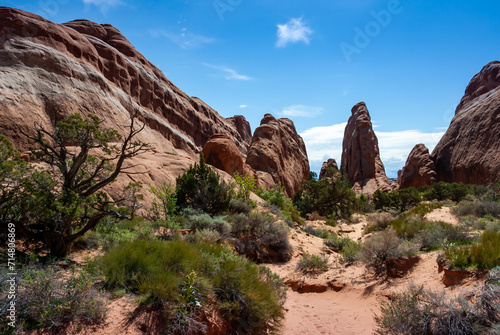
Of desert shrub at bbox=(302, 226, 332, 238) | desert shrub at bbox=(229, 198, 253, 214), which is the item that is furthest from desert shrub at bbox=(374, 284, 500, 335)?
desert shrub at bbox=(302, 226, 332, 238)

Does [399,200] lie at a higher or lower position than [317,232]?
higher

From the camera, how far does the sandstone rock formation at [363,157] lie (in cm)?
5169

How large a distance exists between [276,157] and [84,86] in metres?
20.9

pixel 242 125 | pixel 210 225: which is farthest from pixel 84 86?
pixel 242 125

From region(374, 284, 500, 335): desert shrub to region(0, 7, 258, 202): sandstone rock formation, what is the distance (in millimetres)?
5523

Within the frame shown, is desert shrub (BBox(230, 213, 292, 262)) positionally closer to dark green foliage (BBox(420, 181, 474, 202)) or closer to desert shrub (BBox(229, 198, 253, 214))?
desert shrub (BBox(229, 198, 253, 214))

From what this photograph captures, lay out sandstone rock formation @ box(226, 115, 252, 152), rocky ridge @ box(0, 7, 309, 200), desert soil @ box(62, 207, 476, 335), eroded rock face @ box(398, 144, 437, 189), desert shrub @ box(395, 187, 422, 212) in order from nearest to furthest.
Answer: desert soil @ box(62, 207, 476, 335) < rocky ridge @ box(0, 7, 309, 200) < desert shrub @ box(395, 187, 422, 212) < eroded rock face @ box(398, 144, 437, 189) < sandstone rock formation @ box(226, 115, 252, 152)

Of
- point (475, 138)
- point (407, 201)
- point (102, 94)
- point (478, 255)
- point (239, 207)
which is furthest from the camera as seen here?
point (475, 138)

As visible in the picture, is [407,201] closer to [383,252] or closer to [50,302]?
[383,252]

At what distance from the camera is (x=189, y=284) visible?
14.0 feet

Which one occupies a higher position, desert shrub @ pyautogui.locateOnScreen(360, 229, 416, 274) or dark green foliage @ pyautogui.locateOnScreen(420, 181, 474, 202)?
dark green foliage @ pyautogui.locateOnScreen(420, 181, 474, 202)

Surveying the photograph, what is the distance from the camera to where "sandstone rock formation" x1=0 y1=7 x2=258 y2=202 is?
619 inches

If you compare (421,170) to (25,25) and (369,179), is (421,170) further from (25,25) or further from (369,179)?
(25,25)

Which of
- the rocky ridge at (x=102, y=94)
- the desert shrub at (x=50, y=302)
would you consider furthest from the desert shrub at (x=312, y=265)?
the rocky ridge at (x=102, y=94)
